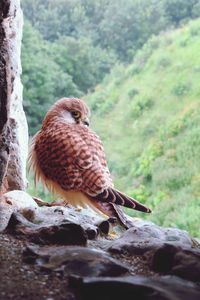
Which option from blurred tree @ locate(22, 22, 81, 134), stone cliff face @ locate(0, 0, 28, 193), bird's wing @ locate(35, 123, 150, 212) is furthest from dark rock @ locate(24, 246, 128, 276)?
blurred tree @ locate(22, 22, 81, 134)

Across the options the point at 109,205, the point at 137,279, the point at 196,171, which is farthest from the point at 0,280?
the point at 196,171

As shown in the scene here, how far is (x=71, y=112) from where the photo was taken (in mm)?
2695

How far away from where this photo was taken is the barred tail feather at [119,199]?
2297 mm

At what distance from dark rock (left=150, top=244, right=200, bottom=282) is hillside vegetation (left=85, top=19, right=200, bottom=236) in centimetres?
298

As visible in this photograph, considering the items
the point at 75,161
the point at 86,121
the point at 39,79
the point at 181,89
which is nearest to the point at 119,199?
the point at 75,161

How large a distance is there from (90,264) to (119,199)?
942 mm

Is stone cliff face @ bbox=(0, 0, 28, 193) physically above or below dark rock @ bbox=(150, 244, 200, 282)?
above

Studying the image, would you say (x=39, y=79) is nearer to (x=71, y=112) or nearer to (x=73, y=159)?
(x=71, y=112)

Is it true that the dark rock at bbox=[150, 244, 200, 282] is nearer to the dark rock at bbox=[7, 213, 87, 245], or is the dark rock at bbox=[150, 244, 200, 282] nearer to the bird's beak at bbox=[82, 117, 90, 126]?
the dark rock at bbox=[7, 213, 87, 245]

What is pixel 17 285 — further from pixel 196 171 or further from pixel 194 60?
pixel 194 60

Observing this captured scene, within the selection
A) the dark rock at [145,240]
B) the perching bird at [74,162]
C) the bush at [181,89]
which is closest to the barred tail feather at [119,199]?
the perching bird at [74,162]

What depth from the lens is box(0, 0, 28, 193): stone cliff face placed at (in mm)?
2049

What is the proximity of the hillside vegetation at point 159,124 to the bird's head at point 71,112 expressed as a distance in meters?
2.06

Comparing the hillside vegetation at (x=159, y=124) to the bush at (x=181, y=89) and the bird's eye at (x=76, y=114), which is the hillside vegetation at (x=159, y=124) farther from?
the bird's eye at (x=76, y=114)
